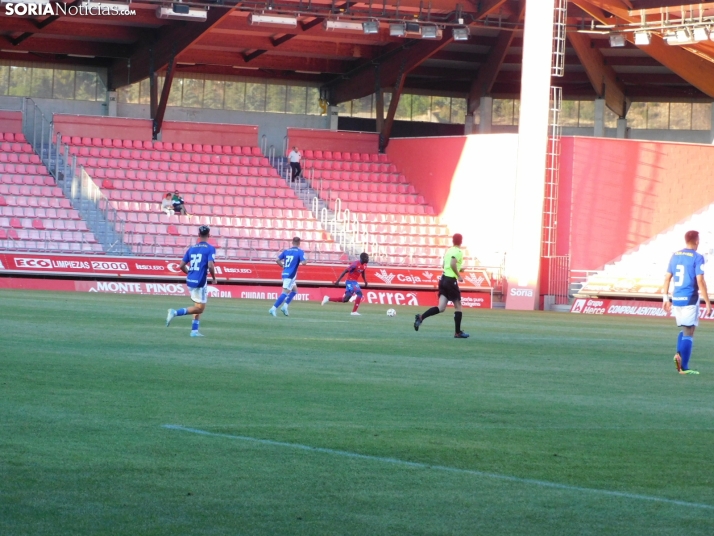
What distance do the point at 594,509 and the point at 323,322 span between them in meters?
17.1

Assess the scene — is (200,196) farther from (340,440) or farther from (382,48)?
(340,440)

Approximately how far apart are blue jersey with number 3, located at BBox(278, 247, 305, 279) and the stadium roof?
14609mm

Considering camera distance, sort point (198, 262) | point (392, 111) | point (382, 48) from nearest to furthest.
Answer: point (198, 262) < point (392, 111) < point (382, 48)

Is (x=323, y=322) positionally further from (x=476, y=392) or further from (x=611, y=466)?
(x=611, y=466)

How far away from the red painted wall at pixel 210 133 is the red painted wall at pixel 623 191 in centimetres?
1362

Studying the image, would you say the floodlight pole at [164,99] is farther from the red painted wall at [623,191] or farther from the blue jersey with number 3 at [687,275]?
the blue jersey with number 3 at [687,275]

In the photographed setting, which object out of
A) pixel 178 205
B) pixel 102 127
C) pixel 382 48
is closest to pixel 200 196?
pixel 178 205

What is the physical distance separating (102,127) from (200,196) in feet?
17.6

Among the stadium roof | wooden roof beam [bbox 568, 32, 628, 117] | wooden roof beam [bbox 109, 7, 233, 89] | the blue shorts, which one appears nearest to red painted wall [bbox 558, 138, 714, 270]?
the stadium roof

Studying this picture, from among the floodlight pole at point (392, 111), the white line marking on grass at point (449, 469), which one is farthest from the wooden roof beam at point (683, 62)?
the white line marking on grass at point (449, 469)

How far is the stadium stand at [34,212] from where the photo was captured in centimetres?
3594

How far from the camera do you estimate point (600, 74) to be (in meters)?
47.2

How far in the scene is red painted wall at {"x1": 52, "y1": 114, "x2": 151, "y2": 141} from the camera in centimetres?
4269

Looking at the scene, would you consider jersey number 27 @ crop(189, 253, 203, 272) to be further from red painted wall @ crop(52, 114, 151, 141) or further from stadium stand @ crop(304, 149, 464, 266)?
red painted wall @ crop(52, 114, 151, 141)
